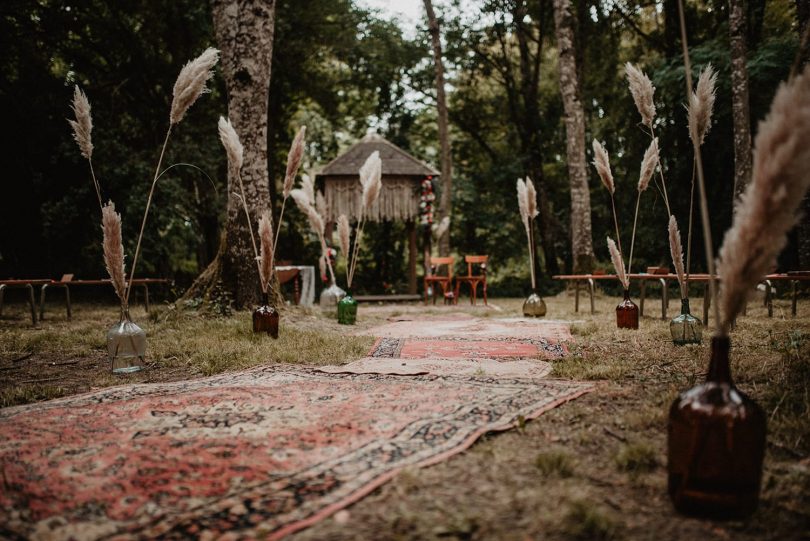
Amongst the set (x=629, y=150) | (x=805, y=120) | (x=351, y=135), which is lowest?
(x=805, y=120)

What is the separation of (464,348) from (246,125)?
3667 millimetres

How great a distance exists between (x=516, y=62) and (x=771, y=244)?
17351 mm

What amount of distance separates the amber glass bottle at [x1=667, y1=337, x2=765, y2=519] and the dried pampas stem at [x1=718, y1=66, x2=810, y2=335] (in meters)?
0.29

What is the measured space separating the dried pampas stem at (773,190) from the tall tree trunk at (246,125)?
5470mm

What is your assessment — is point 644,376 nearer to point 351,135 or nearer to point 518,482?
point 518,482

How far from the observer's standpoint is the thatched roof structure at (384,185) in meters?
12.1

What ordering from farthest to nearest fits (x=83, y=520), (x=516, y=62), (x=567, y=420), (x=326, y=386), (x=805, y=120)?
1. (x=516, y=62)
2. (x=326, y=386)
3. (x=567, y=420)
4. (x=83, y=520)
5. (x=805, y=120)

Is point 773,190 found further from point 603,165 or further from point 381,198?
point 381,198

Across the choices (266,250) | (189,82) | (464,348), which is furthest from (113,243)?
(464,348)

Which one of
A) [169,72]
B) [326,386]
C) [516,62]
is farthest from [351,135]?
[326,386]

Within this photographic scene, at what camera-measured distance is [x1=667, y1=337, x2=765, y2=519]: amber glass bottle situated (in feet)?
5.06

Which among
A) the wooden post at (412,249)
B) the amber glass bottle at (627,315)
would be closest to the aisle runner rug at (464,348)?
the amber glass bottle at (627,315)

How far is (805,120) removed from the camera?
1.39 m

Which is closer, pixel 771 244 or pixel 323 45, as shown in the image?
pixel 771 244
